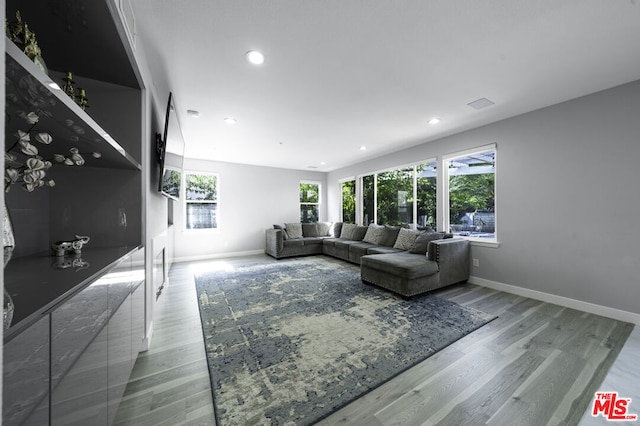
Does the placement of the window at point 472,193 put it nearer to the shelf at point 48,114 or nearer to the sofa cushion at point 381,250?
the sofa cushion at point 381,250

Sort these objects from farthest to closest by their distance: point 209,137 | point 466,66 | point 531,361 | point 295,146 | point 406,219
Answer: point 406,219 < point 295,146 < point 209,137 < point 466,66 < point 531,361

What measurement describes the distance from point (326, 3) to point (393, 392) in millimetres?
2608

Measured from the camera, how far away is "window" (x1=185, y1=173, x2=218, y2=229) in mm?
5750

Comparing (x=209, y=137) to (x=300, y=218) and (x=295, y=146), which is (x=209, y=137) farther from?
(x=300, y=218)

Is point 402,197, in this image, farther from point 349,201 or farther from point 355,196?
point 349,201

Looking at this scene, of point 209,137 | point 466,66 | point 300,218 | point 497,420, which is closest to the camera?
point 497,420

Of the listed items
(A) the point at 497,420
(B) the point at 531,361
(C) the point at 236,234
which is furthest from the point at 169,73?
(C) the point at 236,234

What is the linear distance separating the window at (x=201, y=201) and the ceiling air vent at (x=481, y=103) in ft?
18.5

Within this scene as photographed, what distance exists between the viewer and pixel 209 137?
4203mm

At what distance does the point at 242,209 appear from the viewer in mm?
6379

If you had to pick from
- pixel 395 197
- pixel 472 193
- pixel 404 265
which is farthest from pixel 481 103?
pixel 395 197

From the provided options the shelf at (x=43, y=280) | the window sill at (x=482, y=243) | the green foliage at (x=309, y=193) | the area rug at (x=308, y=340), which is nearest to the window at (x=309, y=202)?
the green foliage at (x=309, y=193)

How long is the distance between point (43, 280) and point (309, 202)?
6.74 m

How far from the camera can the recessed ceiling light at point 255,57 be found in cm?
201
